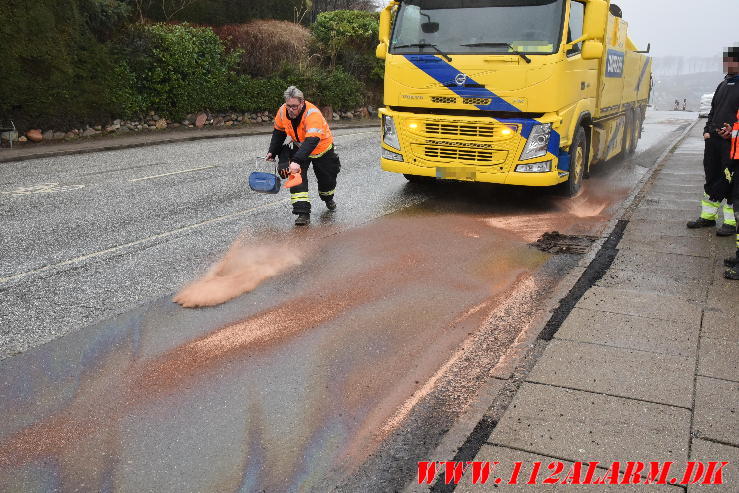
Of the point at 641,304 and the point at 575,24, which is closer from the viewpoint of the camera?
the point at 641,304

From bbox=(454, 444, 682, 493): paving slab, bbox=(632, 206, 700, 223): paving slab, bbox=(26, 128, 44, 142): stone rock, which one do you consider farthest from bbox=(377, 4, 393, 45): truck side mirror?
bbox=(26, 128, 44, 142): stone rock

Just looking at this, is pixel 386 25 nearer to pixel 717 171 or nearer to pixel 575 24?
pixel 575 24

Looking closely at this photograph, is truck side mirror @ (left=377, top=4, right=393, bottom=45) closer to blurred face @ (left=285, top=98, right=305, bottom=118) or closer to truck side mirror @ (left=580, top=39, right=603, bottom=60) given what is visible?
blurred face @ (left=285, top=98, right=305, bottom=118)

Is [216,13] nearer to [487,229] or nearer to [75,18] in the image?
[75,18]

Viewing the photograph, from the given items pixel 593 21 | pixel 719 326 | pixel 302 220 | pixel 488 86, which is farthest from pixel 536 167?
pixel 719 326

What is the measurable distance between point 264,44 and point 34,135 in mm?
8553

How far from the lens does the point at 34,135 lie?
50.2 ft

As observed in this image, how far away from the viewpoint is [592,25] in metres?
8.05

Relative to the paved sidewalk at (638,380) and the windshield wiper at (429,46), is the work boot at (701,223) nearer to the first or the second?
the paved sidewalk at (638,380)

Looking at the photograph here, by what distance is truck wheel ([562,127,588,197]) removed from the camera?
344 inches

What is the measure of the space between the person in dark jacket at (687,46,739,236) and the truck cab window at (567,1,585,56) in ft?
6.38

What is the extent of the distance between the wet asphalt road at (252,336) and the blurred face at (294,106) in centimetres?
128

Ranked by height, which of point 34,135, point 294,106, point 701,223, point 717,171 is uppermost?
point 294,106

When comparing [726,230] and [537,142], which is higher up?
[537,142]
